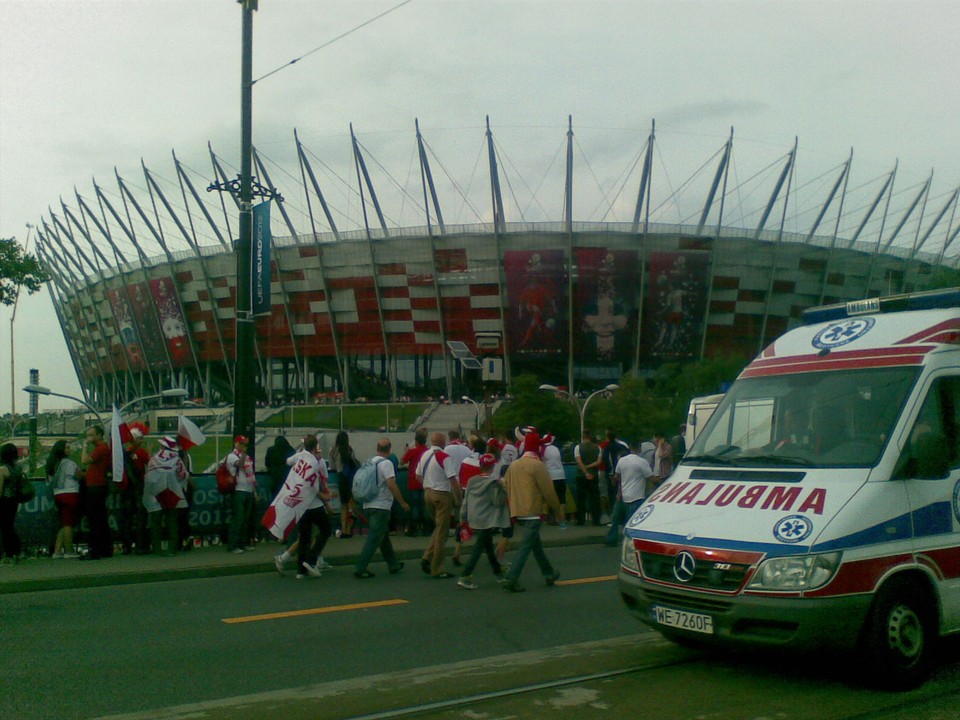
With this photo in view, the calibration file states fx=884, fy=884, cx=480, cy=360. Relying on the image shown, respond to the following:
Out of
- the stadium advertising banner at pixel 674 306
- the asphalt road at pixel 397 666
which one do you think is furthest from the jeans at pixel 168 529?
the stadium advertising banner at pixel 674 306

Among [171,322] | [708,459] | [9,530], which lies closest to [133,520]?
[9,530]

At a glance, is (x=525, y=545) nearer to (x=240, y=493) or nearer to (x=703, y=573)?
(x=703, y=573)

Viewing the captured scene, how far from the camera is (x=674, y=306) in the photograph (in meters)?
57.5

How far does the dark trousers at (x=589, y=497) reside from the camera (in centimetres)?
1728

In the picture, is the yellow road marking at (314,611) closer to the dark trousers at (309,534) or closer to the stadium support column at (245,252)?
the dark trousers at (309,534)

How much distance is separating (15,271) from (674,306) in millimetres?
44815

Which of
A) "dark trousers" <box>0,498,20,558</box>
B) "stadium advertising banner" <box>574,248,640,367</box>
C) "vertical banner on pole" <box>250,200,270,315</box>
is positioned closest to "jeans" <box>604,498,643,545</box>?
"vertical banner on pole" <box>250,200,270,315</box>

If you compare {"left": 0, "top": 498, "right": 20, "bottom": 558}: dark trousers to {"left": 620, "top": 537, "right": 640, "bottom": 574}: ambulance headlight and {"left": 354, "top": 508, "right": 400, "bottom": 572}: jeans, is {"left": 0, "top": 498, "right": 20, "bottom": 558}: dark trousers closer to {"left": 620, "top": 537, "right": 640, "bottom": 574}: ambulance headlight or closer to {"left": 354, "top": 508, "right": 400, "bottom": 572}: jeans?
{"left": 354, "top": 508, "right": 400, "bottom": 572}: jeans

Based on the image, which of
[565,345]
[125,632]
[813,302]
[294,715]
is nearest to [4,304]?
[125,632]

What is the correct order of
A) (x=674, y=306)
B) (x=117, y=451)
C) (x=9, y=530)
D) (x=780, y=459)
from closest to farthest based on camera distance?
(x=780, y=459) < (x=9, y=530) < (x=117, y=451) < (x=674, y=306)

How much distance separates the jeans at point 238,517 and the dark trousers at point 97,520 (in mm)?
1740

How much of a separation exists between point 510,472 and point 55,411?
2702 inches

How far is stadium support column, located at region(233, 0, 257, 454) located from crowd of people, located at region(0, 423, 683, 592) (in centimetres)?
69

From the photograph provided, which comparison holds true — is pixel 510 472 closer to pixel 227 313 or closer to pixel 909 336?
pixel 909 336
